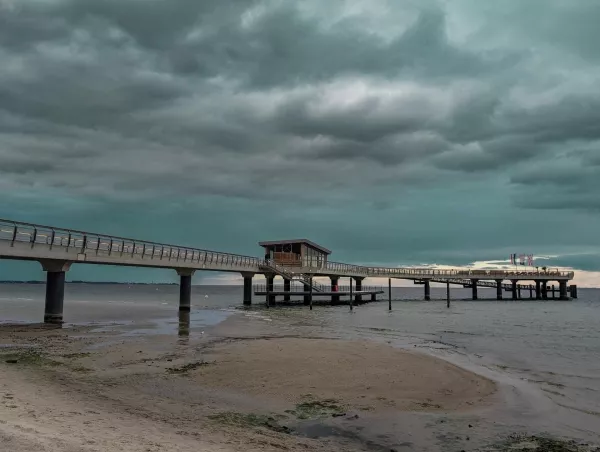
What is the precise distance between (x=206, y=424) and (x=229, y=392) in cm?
348

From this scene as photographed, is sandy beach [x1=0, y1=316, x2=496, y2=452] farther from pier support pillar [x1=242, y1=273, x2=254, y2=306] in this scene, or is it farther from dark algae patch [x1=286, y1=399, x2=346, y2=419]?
pier support pillar [x1=242, y1=273, x2=254, y2=306]

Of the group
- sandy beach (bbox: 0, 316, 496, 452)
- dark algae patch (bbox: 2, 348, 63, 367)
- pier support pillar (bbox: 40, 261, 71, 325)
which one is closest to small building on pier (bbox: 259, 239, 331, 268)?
pier support pillar (bbox: 40, 261, 71, 325)

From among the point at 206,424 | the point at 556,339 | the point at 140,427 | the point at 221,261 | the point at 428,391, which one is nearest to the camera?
the point at 140,427

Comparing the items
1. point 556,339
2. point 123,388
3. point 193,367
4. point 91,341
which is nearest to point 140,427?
point 123,388

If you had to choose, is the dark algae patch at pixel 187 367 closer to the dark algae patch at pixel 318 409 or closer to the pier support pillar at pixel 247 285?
the dark algae patch at pixel 318 409

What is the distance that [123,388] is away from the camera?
11648 millimetres

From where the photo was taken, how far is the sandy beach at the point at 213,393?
7.37 metres

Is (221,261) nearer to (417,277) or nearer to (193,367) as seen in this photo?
(193,367)

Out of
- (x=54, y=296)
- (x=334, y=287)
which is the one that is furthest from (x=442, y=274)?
(x=54, y=296)

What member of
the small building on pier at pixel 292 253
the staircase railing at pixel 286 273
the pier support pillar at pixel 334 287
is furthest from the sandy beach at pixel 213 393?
the pier support pillar at pixel 334 287

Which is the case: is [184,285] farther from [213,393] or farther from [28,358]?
[213,393]

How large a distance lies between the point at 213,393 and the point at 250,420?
272 cm

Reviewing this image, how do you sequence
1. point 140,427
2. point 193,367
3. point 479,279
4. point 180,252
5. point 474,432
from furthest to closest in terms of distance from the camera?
point 479,279
point 180,252
point 193,367
point 474,432
point 140,427

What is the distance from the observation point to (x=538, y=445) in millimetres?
8695
